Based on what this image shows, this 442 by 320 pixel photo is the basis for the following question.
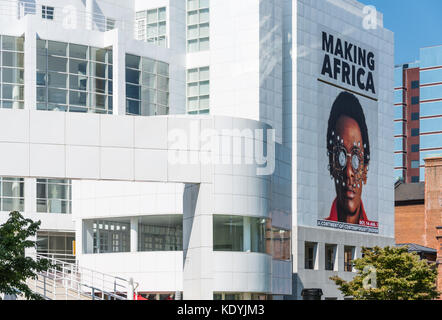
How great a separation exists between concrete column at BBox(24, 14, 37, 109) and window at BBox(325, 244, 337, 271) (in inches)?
1066

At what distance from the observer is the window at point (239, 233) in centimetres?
3664

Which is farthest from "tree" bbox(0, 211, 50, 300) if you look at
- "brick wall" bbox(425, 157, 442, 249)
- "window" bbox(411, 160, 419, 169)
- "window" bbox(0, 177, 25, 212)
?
"window" bbox(411, 160, 419, 169)

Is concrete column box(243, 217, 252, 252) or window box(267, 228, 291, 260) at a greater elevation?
concrete column box(243, 217, 252, 252)

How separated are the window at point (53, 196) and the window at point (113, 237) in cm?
841

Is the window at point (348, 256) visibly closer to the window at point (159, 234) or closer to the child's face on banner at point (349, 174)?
the child's face on banner at point (349, 174)

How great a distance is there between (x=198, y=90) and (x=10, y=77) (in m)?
15.1

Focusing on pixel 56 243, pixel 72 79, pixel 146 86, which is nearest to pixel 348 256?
pixel 146 86

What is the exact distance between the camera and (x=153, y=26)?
62.5 metres

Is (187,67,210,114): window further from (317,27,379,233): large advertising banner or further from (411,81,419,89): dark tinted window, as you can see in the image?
(411,81,419,89): dark tinted window

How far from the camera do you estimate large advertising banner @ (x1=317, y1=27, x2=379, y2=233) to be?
215 ft

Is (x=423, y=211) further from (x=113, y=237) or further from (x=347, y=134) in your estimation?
(x=113, y=237)

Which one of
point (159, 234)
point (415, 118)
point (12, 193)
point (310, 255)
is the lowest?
point (310, 255)

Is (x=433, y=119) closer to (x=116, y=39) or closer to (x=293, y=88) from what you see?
(x=293, y=88)
